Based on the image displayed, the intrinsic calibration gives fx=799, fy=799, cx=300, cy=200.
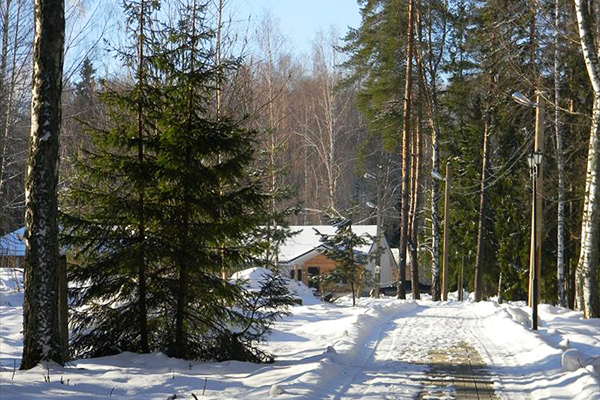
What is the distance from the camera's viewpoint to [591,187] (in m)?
17.7

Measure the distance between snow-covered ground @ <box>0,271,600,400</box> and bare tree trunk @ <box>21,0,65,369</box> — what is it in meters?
0.42

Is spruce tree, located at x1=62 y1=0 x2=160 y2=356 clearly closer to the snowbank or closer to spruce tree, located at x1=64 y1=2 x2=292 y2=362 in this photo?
spruce tree, located at x1=64 y1=2 x2=292 y2=362

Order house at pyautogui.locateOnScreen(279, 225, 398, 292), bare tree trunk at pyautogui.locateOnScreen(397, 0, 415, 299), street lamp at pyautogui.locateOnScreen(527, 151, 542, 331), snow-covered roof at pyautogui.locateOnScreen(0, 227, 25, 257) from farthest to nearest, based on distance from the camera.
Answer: house at pyautogui.locateOnScreen(279, 225, 398, 292) < bare tree trunk at pyautogui.locateOnScreen(397, 0, 415, 299) < snow-covered roof at pyautogui.locateOnScreen(0, 227, 25, 257) < street lamp at pyautogui.locateOnScreen(527, 151, 542, 331)

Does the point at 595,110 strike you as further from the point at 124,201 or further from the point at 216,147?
the point at 124,201

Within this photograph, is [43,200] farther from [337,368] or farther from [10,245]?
[10,245]

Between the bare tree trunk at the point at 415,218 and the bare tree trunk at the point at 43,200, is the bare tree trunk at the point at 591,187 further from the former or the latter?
the bare tree trunk at the point at 415,218

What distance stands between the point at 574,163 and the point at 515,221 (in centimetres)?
1124

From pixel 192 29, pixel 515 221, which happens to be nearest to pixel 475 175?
pixel 515 221

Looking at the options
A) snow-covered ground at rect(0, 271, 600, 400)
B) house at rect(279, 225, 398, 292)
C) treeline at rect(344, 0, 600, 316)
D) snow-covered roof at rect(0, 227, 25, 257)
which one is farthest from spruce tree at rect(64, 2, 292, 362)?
house at rect(279, 225, 398, 292)

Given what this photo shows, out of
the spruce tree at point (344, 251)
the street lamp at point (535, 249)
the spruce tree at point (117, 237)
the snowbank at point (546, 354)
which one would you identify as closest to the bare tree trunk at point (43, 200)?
the spruce tree at point (117, 237)

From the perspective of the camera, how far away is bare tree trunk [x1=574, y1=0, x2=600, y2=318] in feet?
56.0

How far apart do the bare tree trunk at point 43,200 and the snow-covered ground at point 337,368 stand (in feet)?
1.37

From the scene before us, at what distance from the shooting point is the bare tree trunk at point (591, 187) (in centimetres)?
1708

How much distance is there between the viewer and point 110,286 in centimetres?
1162
